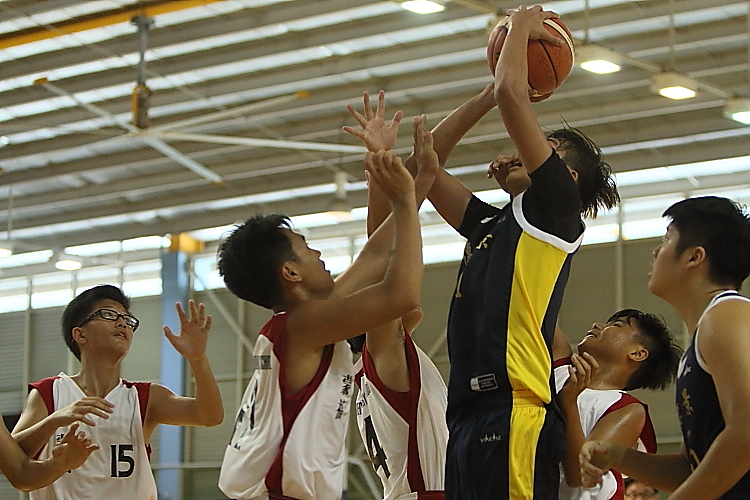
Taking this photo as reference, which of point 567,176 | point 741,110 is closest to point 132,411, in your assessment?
point 567,176

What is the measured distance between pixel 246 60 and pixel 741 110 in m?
5.33

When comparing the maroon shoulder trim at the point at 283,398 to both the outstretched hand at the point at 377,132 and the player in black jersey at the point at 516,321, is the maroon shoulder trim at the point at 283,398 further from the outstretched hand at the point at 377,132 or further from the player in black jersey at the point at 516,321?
the outstretched hand at the point at 377,132

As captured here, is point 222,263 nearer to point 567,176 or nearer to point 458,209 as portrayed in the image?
point 458,209

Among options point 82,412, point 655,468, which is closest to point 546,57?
point 655,468

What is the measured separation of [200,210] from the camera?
59.5 ft

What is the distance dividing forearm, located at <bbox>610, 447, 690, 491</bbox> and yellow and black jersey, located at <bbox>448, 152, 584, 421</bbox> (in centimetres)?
29

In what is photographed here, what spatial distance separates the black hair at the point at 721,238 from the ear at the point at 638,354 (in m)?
1.35

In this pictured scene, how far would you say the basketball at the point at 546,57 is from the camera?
361 cm

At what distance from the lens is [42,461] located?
4.48m

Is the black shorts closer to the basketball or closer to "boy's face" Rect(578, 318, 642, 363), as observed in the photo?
the basketball

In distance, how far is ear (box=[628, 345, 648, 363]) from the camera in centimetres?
448

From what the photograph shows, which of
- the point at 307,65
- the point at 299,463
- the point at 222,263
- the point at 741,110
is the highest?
the point at 307,65

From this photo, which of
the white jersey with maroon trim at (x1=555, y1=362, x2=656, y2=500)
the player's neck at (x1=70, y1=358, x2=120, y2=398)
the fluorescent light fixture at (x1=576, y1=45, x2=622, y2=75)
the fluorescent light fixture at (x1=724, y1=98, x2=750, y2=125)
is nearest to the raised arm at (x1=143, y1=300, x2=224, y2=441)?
the player's neck at (x1=70, y1=358, x2=120, y2=398)

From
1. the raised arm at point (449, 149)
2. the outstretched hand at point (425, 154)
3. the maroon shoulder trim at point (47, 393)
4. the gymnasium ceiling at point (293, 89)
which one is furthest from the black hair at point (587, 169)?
the gymnasium ceiling at point (293, 89)
